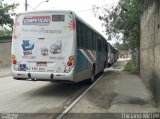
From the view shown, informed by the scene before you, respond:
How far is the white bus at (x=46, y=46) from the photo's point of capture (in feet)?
42.1

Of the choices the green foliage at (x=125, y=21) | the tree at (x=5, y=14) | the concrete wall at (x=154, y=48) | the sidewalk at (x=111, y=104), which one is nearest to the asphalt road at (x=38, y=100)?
the sidewalk at (x=111, y=104)

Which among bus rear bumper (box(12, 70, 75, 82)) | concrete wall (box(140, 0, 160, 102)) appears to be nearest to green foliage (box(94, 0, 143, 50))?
concrete wall (box(140, 0, 160, 102))

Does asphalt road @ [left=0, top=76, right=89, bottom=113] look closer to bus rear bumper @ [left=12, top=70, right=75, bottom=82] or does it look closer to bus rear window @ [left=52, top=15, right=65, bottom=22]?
bus rear bumper @ [left=12, top=70, right=75, bottom=82]

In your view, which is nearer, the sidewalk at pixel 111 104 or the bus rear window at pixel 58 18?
the sidewalk at pixel 111 104

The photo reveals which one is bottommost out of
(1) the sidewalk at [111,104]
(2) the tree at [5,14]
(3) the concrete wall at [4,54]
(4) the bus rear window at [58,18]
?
(1) the sidewalk at [111,104]

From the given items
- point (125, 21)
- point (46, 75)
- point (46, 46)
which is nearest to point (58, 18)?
point (46, 46)

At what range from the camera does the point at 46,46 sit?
13.0 m

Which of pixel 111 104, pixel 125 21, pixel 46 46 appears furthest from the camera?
pixel 125 21

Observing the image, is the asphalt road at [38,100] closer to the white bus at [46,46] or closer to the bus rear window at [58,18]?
the white bus at [46,46]

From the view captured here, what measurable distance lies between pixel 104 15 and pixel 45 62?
2264cm

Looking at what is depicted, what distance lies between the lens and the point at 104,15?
1372 inches

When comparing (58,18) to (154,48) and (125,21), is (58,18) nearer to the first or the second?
(154,48)

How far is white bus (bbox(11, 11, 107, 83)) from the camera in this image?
12.8 metres

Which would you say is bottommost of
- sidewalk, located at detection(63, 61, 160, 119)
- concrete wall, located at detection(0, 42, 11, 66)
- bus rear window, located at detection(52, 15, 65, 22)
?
sidewalk, located at detection(63, 61, 160, 119)
